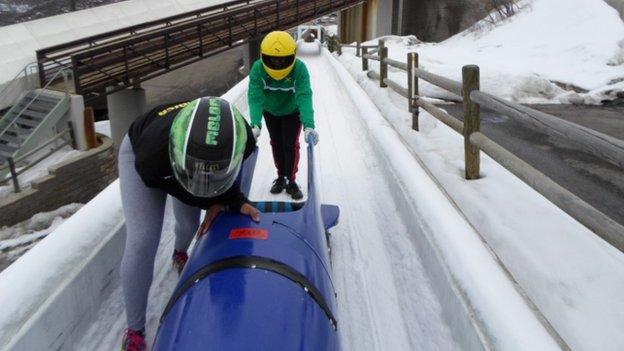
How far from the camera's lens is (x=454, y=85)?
14.0ft

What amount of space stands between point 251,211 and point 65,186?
850cm

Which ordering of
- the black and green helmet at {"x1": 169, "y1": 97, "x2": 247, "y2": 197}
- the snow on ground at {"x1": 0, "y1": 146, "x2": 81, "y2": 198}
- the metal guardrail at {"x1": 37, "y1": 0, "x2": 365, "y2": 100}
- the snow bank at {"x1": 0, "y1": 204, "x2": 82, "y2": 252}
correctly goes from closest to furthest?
1. the black and green helmet at {"x1": 169, "y1": 97, "x2": 247, "y2": 197}
2. the snow bank at {"x1": 0, "y1": 204, "x2": 82, "y2": 252}
3. the snow on ground at {"x1": 0, "y1": 146, "x2": 81, "y2": 198}
4. the metal guardrail at {"x1": 37, "y1": 0, "x2": 365, "y2": 100}

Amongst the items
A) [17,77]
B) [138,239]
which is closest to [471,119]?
[138,239]

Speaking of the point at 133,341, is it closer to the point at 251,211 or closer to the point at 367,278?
the point at 251,211

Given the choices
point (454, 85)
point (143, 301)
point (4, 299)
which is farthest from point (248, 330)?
point (454, 85)

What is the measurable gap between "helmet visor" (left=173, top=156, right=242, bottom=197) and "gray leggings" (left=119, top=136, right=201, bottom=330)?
40 centimetres

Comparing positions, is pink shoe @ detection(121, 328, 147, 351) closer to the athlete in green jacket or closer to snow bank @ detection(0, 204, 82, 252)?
the athlete in green jacket

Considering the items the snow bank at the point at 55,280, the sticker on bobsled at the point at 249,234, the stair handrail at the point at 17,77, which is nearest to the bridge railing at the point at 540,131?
the sticker on bobsled at the point at 249,234

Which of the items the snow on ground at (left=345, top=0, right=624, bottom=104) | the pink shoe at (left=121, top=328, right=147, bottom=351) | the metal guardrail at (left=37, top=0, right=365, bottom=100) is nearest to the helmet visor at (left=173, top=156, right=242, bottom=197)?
the pink shoe at (left=121, top=328, right=147, bottom=351)

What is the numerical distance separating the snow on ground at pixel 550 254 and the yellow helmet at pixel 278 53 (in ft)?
4.74

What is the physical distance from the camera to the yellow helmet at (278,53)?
319 centimetres

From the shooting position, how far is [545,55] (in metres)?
14.1

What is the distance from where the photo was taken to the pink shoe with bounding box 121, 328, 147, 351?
77.5 inches

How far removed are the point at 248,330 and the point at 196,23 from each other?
16.1 m
